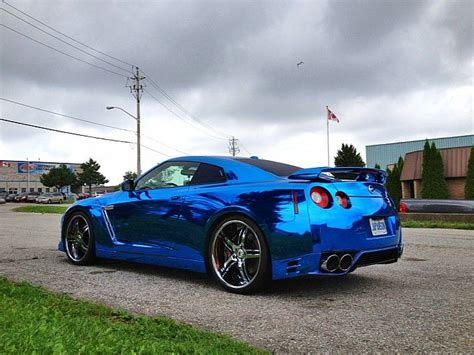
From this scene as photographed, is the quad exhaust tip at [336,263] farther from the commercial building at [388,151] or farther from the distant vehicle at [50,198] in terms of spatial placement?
the distant vehicle at [50,198]

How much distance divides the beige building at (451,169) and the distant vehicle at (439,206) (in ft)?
42.3

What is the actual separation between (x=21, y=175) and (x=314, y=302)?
113594 millimetres

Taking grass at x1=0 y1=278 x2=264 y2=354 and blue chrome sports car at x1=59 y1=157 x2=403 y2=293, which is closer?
grass at x1=0 y1=278 x2=264 y2=354

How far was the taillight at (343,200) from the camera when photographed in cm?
440

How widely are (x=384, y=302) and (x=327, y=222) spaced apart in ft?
2.83

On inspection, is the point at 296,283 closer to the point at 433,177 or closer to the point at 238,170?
the point at 238,170

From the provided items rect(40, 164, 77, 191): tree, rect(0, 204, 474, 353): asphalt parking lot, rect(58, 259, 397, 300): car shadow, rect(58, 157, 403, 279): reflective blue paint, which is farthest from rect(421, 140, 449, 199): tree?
rect(40, 164, 77, 191): tree

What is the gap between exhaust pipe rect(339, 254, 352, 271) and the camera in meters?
4.28

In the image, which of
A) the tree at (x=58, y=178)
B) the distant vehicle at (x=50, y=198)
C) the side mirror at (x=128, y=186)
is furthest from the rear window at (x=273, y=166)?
the tree at (x=58, y=178)

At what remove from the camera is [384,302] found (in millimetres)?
4188

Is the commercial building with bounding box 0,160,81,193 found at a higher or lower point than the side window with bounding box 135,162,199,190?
higher

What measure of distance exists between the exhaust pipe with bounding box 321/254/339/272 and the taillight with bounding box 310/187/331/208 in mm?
462

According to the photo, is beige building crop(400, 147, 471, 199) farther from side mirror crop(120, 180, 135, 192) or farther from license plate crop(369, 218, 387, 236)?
side mirror crop(120, 180, 135, 192)

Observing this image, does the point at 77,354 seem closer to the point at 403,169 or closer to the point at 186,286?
the point at 186,286
